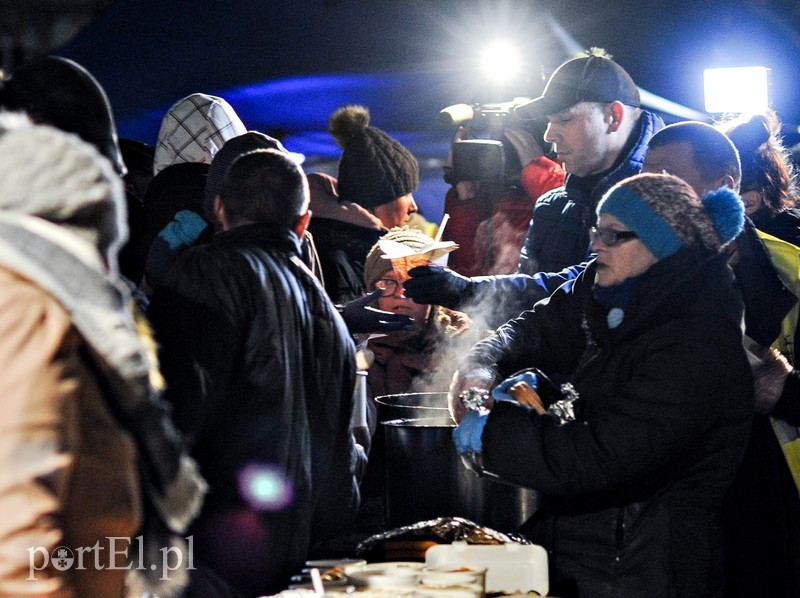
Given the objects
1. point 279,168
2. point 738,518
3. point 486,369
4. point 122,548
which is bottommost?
point 738,518

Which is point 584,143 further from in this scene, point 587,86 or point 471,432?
point 471,432

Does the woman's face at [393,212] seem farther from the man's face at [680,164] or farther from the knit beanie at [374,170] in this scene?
the man's face at [680,164]

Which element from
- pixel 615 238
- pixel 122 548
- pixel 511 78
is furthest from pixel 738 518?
pixel 511 78

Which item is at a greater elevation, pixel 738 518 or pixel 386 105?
pixel 386 105

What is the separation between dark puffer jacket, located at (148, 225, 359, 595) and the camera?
9.89 feet

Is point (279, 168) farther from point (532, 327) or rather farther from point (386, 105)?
point (386, 105)

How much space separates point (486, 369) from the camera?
3.90 m

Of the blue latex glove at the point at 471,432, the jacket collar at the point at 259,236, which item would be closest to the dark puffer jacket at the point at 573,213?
the blue latex glove at the point at 471,432

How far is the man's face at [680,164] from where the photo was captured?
4.34 metres

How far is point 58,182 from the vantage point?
5.80 feet

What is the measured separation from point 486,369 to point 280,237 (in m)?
0.97

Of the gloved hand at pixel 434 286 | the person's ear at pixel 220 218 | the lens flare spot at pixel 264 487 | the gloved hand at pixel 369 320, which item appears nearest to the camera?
the lens flare spot at pixel 264 487

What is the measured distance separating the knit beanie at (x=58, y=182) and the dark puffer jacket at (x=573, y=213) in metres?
3.32

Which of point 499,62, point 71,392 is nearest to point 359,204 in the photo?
point 499,62
